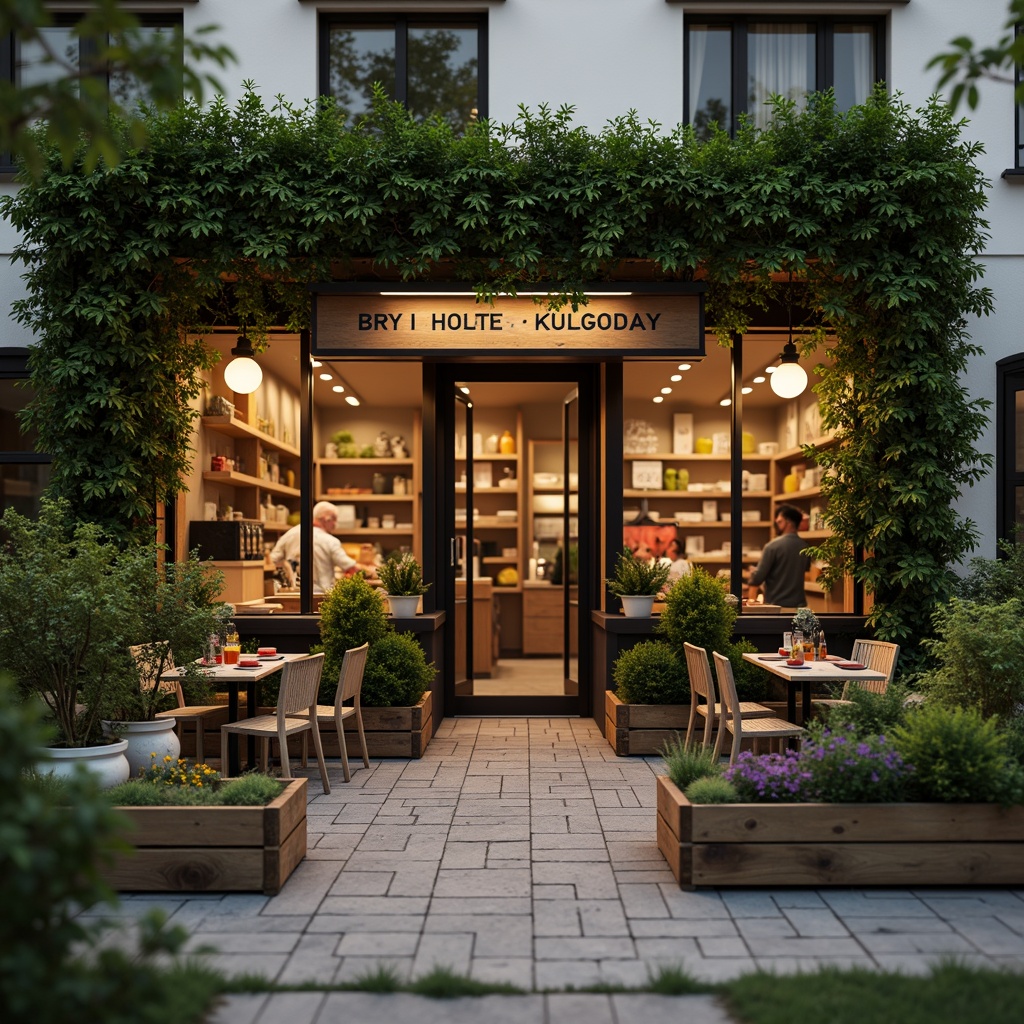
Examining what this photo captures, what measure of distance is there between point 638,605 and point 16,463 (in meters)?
5.21

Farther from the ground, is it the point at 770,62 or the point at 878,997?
the point at 770,62

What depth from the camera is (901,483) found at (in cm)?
814

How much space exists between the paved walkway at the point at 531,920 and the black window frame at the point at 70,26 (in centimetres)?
635

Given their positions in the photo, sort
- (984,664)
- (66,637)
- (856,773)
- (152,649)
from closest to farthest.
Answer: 1. (856,773)
2. (66,637)
3. (984,664)
4. (152,649)

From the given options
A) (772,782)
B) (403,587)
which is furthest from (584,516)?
(772,782)

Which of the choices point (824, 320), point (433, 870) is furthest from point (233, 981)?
point (824, 320)

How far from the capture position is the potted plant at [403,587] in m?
8.59

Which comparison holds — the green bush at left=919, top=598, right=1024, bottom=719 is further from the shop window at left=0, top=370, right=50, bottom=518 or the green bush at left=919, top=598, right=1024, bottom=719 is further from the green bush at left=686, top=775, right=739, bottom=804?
the shop window at left=0, top=370, right=50, bottom=518

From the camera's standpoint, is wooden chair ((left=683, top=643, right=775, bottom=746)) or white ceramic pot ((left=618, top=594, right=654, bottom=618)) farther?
white ceramic pot ((left=618, top=594, right=654, bottom=618))

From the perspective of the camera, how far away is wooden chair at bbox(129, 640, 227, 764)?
21.0 feet

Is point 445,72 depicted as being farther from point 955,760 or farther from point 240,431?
point 955,760

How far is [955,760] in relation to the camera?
15.9 feet

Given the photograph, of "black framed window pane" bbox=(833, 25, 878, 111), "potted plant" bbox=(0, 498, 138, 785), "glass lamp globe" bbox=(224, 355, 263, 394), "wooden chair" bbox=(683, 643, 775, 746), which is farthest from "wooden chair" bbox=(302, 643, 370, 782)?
"black framed window pane" bbox=(833, 25, 878, 111)

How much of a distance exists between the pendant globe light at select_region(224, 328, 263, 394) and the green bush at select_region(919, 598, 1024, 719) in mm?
5866
